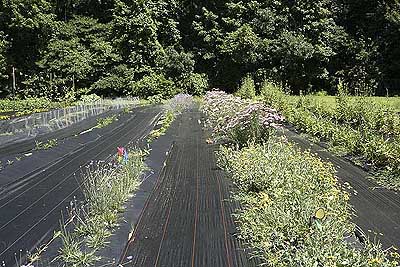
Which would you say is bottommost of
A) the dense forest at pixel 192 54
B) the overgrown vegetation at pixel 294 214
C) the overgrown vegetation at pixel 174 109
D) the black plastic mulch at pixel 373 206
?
the overgrown vegetation at pixel 174 109

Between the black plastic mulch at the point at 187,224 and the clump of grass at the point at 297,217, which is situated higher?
the clump of grass at the point at 297,217

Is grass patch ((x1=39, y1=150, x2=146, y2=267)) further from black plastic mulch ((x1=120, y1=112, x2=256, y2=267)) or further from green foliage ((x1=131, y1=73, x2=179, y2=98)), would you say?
green foliage ((x1=131, y1=73, x2=179, y2=98))

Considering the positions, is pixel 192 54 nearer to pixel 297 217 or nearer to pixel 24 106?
pixel 24 106

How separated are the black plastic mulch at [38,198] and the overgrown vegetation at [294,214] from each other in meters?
1.79

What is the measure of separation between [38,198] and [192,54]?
19.6m

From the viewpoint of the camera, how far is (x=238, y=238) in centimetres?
→ 340

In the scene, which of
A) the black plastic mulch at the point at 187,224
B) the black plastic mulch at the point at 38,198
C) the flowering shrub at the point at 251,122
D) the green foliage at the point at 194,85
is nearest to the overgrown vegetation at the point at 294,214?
the black plastic mulch at the point at 187,224

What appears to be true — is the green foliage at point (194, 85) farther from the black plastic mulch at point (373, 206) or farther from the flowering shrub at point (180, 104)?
the black plastic mulch at point (373, 206)

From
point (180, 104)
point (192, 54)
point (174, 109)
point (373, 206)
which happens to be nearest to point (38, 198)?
point (373, 206)

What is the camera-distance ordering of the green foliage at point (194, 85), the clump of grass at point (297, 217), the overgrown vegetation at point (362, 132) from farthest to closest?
the green foliage at point (194, 85) < the overgrown vegetation at point (362, 132) < the clump of grass at point (297, 217)

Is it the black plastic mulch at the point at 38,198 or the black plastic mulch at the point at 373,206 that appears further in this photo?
the black plastic mulch at the point at 373,206

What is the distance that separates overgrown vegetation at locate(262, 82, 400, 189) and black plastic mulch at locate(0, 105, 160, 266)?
396cm

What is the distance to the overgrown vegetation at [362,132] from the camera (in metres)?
5.65

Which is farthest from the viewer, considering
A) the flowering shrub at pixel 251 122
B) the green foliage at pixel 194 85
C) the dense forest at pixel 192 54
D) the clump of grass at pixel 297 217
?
the green foliage at pixel 194 85
